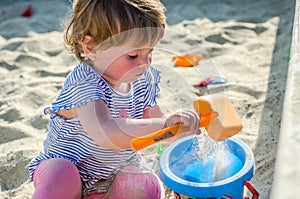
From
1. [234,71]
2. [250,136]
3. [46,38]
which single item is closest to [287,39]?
[234,71]

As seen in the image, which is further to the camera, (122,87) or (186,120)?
(122,87)

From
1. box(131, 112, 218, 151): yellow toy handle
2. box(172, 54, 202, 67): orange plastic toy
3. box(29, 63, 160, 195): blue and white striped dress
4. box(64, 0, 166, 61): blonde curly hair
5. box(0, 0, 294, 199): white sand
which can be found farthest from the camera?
box(172, 54, 202, 67): orange plastic toy

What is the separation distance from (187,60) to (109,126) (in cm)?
126

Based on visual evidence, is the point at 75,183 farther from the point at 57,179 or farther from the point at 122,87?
the point at 122,87

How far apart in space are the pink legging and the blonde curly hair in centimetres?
37

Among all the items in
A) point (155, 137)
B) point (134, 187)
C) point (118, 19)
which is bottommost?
point (134, 187)

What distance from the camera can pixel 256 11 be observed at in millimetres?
3354

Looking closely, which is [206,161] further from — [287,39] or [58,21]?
[58,21]

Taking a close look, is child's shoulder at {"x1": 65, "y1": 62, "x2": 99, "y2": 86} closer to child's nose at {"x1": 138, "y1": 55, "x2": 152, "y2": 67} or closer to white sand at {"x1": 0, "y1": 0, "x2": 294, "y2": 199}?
child's nose at {"x1": 138, "y1": 55, "x2": 152, "y2": 67}

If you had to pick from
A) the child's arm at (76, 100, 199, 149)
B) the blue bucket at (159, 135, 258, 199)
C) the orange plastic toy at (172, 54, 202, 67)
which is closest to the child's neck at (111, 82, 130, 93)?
the child's arm at (76, 100, 199, 149)

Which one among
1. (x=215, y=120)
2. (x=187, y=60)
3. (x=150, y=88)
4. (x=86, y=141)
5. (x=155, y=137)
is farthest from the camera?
(x=187, y=60)

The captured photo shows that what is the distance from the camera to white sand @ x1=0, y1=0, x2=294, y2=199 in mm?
2029

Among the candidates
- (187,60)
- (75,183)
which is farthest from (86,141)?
(187,60)

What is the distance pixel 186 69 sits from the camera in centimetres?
274
